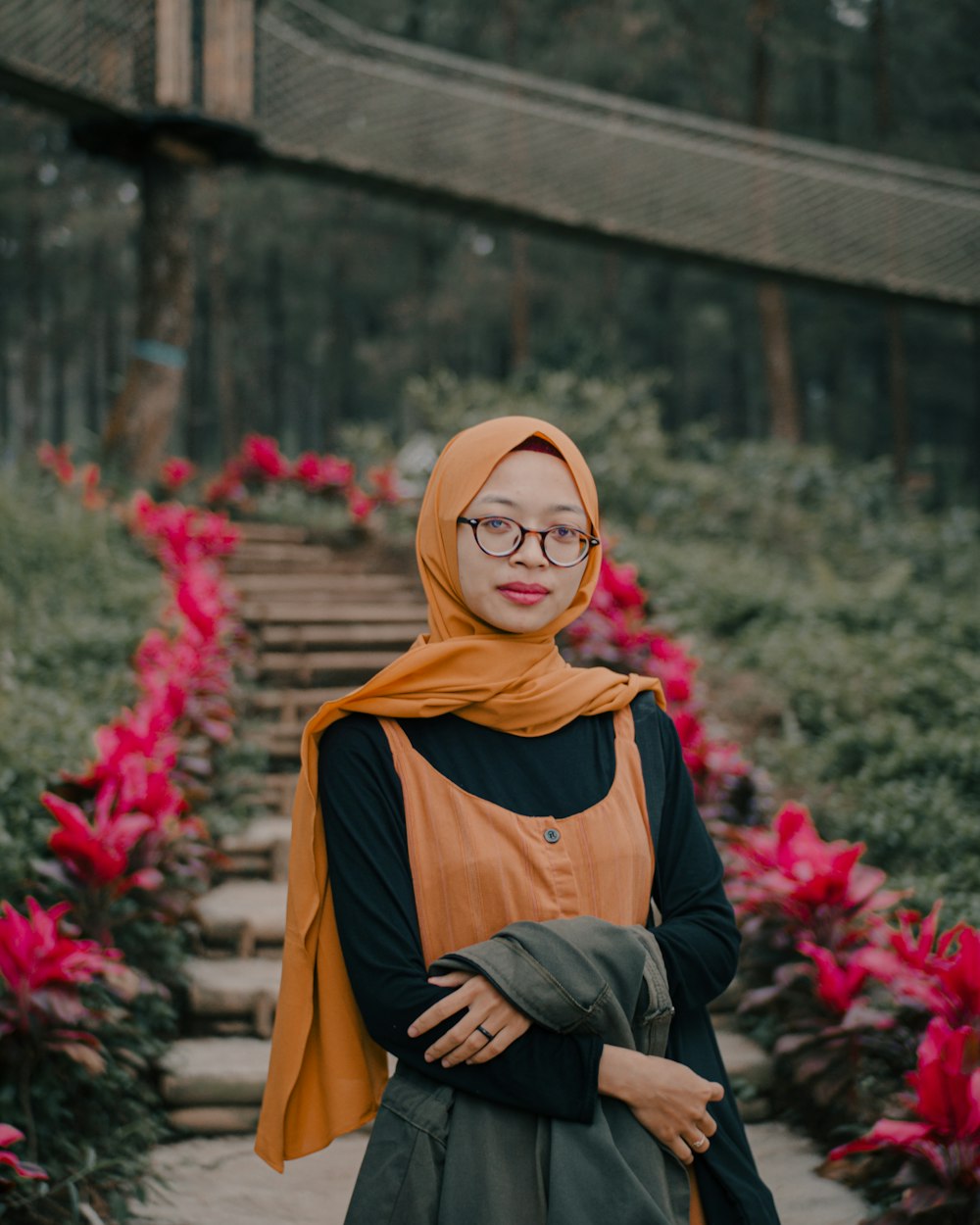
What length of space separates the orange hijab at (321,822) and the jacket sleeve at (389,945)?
0.06 meters

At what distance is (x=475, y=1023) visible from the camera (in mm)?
1402

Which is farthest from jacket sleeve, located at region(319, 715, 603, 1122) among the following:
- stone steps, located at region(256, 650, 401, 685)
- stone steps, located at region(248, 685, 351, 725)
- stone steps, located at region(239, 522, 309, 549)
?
stone steps, located at region(239, 522, 309, 549)

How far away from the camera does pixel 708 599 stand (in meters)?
6.40

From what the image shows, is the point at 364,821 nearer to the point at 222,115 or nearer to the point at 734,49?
the point at 222,115

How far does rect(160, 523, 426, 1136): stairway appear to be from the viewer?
2.99 m

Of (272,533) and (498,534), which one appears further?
(272,533)

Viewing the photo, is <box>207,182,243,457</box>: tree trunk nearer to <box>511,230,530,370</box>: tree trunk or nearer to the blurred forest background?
the blurred forest background

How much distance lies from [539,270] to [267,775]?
21.7 meters

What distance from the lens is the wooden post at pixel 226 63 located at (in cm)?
765

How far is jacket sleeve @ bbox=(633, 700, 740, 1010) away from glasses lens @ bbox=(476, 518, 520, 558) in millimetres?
326

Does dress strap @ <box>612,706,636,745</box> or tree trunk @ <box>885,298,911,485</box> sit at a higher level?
tree trunk @ <box>885,298,911,485</box>

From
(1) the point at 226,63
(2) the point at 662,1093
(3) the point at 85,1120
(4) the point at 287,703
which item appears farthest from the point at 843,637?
(1) the point at 226,63

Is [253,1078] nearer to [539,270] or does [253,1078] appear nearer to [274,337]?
[539,270]

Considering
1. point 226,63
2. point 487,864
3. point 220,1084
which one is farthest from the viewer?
point 226,63
